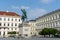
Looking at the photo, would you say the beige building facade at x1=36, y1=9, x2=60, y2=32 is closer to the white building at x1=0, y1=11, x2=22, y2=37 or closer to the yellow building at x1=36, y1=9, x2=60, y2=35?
the yellow building at x1=36, y1=9, x2=60, y2=35

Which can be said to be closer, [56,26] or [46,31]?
[46,31]

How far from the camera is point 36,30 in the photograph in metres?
77.5

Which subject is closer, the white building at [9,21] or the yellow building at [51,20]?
the yellow building at [51,20]

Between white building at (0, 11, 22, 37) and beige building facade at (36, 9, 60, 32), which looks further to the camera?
white building at (0, 11, 22, 37)

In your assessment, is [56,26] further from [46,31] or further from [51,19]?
[46,31]

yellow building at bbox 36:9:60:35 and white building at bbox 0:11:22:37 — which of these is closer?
yellow building at bbox 36:9:60:35

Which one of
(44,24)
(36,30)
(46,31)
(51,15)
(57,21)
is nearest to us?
(46,31)

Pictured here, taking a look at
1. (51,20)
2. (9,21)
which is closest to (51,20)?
(51,20)

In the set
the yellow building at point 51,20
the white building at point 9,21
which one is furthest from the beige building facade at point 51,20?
the white building at point 9,21

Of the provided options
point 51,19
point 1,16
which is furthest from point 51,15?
point 1,16

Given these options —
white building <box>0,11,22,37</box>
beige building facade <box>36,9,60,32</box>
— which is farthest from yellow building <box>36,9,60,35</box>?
white building <box>0,11,22,37</box>

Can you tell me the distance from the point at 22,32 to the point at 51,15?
2512 centimetres

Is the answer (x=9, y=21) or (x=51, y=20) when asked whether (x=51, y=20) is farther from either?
(x=9, y=21)

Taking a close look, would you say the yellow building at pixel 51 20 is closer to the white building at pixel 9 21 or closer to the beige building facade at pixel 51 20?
the beige building facade at pixel 51 20
